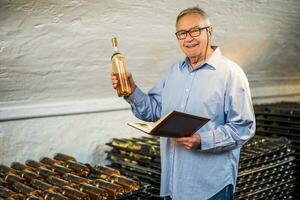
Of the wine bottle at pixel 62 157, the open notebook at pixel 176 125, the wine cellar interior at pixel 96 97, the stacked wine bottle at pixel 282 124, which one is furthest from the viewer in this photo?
the stacked wine bottle at pixel 282 124

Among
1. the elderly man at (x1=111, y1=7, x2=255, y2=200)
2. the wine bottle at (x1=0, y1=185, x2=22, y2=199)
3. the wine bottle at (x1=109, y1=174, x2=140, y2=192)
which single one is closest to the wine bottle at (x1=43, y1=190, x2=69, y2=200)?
the wine bottle at (x1=0, y1=185, x2=22, y2=199)

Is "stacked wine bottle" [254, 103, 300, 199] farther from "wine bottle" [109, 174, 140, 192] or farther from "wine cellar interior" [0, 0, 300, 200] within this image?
"wine bottle" [109, 174, 140, 192]

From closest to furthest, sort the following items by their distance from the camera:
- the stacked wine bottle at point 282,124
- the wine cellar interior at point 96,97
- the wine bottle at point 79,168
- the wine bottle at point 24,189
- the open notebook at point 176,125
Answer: the open notebook at point 176,125 → the wine bottle at point 24,189 → the wine cellar interior at point 96,97 → the wine bottle at point 79,168 → the stacked wine bottle at point 282,124

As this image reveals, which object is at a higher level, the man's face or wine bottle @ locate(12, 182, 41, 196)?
the man's face

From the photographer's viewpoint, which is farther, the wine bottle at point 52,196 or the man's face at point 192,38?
the wine bottle at point 52,196

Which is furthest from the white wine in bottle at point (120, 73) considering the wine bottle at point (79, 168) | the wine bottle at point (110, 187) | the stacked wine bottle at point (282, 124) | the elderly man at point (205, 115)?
the stacked wine bottle at point (282, 124)

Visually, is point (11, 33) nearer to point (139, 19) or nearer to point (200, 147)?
point (139, 19)

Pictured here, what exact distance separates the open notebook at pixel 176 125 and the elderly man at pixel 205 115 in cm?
7

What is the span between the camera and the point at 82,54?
2740 mm

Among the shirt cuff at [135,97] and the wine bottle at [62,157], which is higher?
the shirt cuff at [135,97]

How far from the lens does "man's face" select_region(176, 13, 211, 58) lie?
2.00m

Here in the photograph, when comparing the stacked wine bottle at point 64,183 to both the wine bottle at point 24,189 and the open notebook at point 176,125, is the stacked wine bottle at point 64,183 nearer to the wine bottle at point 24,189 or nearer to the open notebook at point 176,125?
the wine bottle at point 24,189

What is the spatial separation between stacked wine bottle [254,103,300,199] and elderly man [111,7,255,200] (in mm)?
1909

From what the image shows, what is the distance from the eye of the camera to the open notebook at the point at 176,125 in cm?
181
